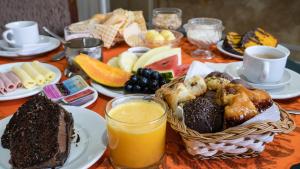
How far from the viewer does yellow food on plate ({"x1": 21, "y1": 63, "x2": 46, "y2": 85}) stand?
3.70 ft

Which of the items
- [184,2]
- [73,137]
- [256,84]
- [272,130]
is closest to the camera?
[272,130]

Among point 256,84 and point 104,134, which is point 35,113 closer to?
point 104,134

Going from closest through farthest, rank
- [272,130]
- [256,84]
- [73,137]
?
[272,130] < [73,137] < [256,84]

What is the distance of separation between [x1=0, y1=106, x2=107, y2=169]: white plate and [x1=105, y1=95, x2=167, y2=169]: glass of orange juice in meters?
0.04

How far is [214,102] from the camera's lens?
80cm

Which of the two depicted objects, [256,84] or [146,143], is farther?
[256,84]

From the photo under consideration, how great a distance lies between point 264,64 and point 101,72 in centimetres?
52

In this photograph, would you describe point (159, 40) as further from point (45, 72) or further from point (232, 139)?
point (232, 139)

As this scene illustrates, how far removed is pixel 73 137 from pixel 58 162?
0.11 metres

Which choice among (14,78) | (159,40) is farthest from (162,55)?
(14,78)

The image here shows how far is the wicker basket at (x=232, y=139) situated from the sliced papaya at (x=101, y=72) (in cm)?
38

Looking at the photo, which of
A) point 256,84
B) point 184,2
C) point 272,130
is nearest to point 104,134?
point 272,130

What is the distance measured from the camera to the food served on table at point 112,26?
1.49 m

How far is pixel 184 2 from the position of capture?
11.0 ft
